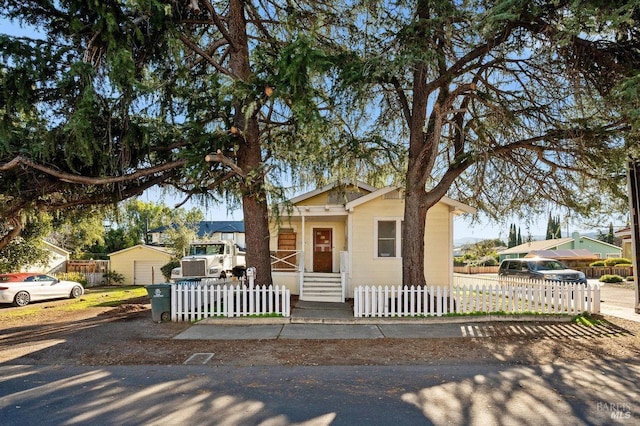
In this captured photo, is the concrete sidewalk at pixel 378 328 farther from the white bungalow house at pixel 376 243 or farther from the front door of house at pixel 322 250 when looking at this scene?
the front door of house at pixel 322 250

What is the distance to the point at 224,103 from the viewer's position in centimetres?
1006

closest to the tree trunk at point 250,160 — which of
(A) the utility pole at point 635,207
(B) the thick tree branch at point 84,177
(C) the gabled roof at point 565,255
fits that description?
(B) the thick tree branch at point 84,177

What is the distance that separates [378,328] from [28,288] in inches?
642

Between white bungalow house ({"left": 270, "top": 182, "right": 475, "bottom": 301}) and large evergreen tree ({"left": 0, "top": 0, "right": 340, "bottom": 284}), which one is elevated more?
large evergreen tree ({"left": 0, "top": 0, "right": 340, "bottom": 284})

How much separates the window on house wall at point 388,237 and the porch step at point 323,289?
1944 mm

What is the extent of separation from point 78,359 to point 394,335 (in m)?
6.29

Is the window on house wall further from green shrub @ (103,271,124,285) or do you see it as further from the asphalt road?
green shrub @ (103,271,124,285)

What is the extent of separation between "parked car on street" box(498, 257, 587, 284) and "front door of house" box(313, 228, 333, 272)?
8.36 meters

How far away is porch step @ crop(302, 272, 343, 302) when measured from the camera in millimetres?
13414

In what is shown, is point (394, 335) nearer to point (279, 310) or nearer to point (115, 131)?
point (279, 310)

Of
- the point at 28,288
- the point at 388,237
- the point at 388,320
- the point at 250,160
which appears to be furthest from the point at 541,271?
the point at 28,288

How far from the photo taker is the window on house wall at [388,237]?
14.1 m

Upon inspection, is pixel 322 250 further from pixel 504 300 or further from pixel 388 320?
pixel 504 300

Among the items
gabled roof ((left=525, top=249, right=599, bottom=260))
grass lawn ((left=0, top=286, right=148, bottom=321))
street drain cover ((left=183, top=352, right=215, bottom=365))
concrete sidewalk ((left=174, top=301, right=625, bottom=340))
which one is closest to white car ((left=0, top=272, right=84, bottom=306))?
grass lawn ((left=0, top=286, right=148, bottom=321))
